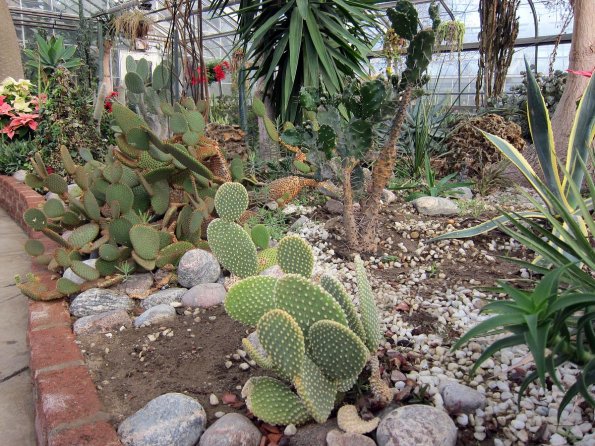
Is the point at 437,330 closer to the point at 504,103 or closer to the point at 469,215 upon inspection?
the point at 469,215

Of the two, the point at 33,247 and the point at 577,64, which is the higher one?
the point at 577,64

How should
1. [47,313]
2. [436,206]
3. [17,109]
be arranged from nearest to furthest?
[47,313], [436,206], [17,109]

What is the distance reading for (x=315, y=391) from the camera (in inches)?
58.4

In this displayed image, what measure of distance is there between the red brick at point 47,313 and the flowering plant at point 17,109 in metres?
4.56

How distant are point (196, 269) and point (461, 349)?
4.22 ft

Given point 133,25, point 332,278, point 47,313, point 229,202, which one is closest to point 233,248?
point 229,202

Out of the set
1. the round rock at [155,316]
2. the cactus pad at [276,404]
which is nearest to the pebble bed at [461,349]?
the cactus pad at [276,404]

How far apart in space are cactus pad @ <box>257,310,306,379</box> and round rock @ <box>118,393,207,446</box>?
0.35m

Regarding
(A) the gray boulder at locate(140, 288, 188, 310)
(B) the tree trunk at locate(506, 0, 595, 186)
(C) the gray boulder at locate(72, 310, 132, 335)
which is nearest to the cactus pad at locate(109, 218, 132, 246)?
(A) the gray boulder at locate(140, 288, 188, 310)

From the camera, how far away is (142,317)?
92.4 inches

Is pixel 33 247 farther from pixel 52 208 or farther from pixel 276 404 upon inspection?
pixel 276 404

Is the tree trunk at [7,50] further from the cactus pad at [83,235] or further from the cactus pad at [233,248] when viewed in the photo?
the cactus pad at [233,248]

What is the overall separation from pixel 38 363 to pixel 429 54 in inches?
74.9

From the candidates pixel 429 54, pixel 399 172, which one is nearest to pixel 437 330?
pixel 429 54
